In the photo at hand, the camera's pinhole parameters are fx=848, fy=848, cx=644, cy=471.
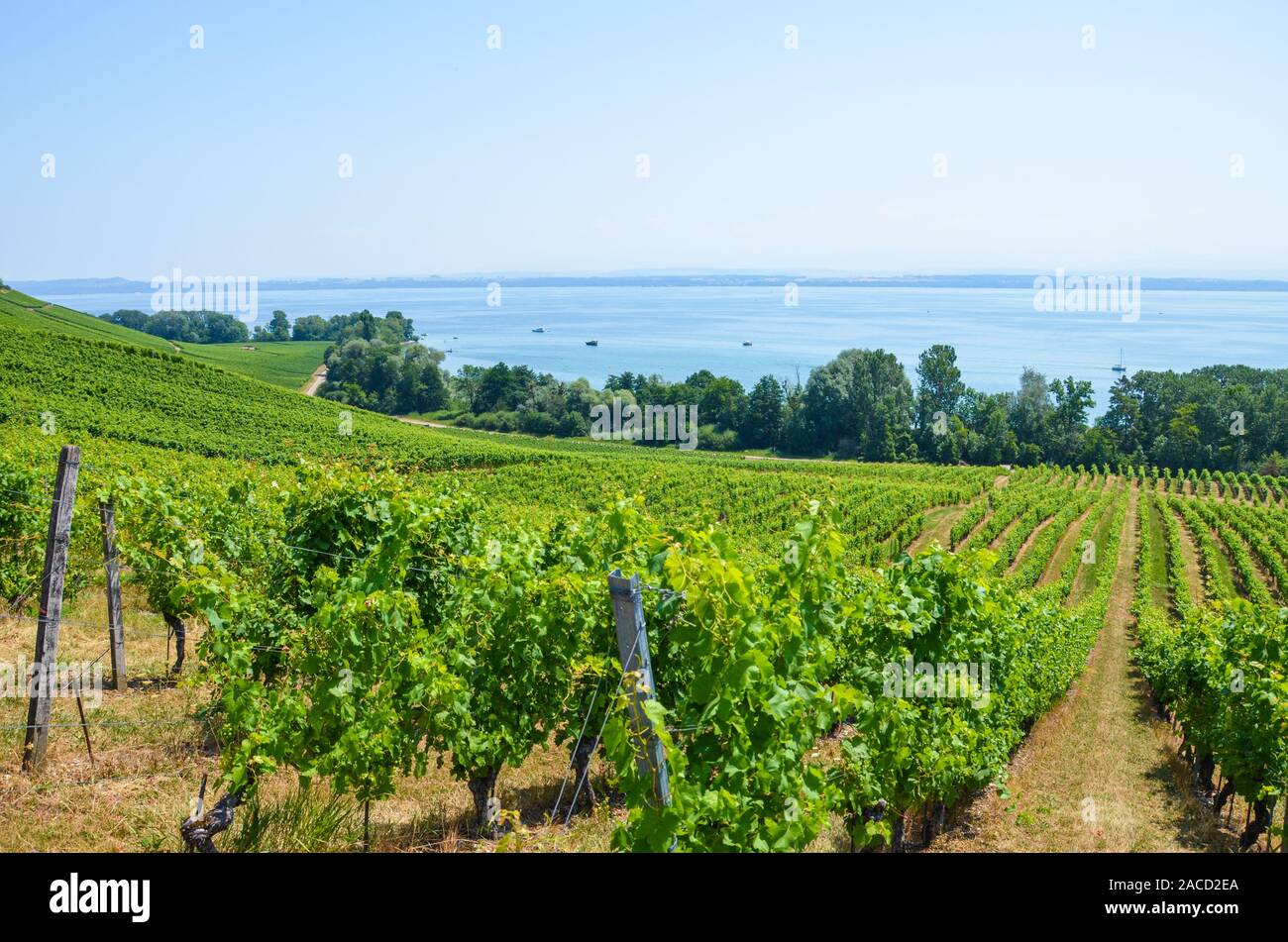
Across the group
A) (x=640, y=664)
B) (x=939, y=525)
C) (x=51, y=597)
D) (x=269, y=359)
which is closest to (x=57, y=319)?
(x=269, y=359)

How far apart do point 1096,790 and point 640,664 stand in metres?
12.9

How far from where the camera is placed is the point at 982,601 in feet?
26.1

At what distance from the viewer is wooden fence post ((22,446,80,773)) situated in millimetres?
6977

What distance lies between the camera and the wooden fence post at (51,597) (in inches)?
275

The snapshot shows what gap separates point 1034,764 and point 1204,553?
1399 inches

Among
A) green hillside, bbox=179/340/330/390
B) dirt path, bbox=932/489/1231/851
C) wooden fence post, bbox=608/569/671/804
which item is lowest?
dirt path, bbox=932/489/1231/851

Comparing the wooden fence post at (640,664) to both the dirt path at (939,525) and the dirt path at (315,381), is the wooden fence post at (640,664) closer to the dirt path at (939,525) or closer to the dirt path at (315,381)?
the dirt path at (939,525)

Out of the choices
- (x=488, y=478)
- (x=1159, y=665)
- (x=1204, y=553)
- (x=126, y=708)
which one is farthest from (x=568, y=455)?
(x=126, y=708)

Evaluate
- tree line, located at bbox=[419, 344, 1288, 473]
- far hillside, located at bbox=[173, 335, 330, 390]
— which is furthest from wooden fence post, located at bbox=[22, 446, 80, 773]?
far hillside, located at bbox=[173, 335, 330, 390]

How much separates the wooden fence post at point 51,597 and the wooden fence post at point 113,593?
54.3 inches

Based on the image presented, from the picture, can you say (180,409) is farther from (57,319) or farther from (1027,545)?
(1027,545)
